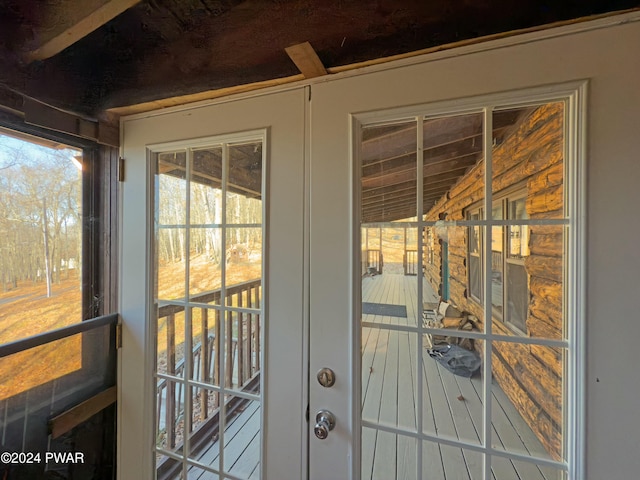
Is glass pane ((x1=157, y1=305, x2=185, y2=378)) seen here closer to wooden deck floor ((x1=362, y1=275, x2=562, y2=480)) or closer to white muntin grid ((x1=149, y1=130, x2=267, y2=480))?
white muntin grid ((x1=149, y1=130, x2=267, y2=480))

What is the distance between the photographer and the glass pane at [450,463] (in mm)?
826

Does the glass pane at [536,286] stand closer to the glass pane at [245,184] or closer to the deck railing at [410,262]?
the deck railing at [410,262]

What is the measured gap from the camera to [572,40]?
0.71 m

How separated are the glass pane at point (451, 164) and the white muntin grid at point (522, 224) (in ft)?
0.06

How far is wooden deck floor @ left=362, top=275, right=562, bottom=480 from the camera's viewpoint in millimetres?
801

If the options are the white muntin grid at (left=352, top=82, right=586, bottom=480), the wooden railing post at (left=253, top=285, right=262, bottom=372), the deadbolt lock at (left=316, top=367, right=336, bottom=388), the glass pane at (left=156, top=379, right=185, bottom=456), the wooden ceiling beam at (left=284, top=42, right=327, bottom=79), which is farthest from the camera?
the glass pane at (left=156, top=379, right=185, bottom=456)

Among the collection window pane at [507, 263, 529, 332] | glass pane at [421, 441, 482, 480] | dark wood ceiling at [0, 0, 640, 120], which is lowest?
glass pane at [421, 441, 482, 480]

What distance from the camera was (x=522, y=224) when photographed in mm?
782

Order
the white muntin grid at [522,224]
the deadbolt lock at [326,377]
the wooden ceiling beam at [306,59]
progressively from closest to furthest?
the white muntin grid at [522,224], the wooden ceiling beam at [306,59], the deadbolt lock at [326,377]

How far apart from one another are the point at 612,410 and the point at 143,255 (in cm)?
180

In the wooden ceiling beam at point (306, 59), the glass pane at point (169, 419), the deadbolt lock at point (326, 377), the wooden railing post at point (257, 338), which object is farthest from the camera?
the glass pane at point (169, 419)

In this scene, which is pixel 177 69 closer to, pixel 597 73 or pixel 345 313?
pixel 345 313

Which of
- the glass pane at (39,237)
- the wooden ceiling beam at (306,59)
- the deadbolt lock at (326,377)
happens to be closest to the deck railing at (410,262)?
the deadbolt lock at (326,377)

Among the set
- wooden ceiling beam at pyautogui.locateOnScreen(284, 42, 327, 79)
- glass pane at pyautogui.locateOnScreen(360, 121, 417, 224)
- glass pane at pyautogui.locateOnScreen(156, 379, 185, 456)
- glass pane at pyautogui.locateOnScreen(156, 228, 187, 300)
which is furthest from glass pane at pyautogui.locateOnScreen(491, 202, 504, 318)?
glass pane at pyautogui.locateOnScreen(156, 379, 185, 456)
